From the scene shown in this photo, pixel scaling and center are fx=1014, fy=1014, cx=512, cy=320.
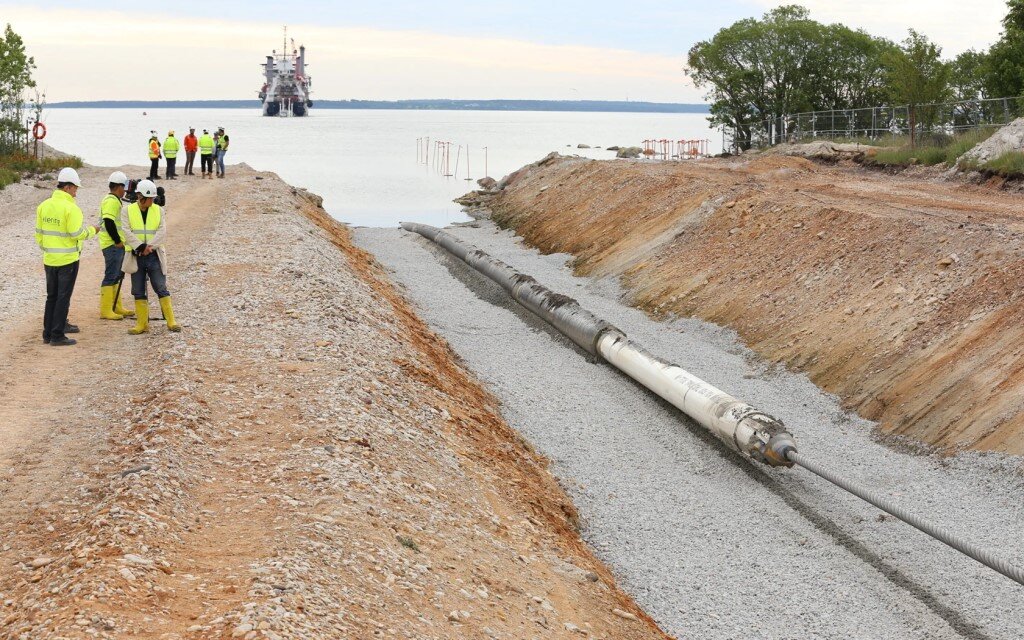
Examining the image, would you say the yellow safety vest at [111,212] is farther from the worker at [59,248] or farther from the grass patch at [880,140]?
the grass patch at [880,140]

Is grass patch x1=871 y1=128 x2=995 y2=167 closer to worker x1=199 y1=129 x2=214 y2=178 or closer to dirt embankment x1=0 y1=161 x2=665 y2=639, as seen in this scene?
dirt embankment x1=0 y1=161 x2=665 y2=639

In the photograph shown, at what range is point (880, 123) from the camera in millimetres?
51188

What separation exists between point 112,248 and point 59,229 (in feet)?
5.61

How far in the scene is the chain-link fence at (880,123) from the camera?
40363mm

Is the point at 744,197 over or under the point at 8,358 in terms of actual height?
over

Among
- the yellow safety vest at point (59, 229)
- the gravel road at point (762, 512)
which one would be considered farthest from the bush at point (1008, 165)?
the yellow safety vest at point (59, 229)

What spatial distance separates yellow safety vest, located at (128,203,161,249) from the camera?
586 inches

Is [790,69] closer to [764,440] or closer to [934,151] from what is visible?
[934,151]

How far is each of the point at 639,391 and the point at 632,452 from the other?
3.35m

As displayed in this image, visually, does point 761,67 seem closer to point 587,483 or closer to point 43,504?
point 587,483

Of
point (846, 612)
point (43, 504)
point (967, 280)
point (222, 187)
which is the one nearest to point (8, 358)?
point (43, 504)

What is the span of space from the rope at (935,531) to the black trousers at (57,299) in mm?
10512

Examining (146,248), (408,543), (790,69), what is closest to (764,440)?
(408,543)

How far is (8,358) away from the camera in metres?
13.5
